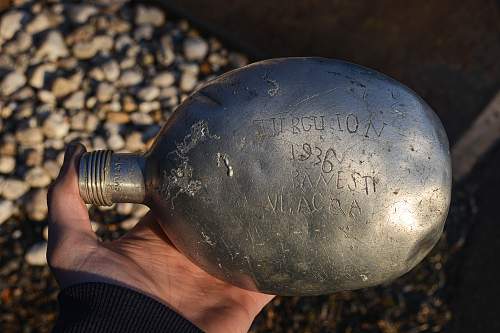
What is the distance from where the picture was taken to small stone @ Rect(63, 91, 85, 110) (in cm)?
248

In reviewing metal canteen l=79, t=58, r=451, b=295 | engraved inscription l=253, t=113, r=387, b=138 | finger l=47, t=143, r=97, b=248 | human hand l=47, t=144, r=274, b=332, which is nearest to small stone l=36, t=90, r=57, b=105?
A: human hand l=47, t=144, r=274, b=332

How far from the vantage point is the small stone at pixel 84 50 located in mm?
2609

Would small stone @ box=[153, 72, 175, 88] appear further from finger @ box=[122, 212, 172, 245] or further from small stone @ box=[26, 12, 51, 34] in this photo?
finger @ box=[122, 212, 172, 245]

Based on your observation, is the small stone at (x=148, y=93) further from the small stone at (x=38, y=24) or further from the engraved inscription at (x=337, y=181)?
the engraved inscription at (x=337, y=181)

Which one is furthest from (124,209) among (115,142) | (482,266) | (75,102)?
(482,266)

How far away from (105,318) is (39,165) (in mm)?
1173

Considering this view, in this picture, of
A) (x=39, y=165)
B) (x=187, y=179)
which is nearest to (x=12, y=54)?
(x=39, y=165)

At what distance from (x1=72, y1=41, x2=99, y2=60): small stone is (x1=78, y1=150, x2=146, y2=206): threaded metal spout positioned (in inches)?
50.5

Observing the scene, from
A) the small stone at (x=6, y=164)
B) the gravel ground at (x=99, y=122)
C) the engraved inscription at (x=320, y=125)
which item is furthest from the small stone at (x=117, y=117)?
the engraved inscription at (x=320, y=125)

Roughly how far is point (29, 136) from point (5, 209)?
1.03 feet

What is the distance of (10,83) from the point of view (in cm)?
248

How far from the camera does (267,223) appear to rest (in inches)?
51.4

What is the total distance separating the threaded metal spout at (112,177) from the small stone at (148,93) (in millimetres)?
1109

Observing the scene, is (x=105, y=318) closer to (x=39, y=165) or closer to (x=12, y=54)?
(x=39, y=165)
